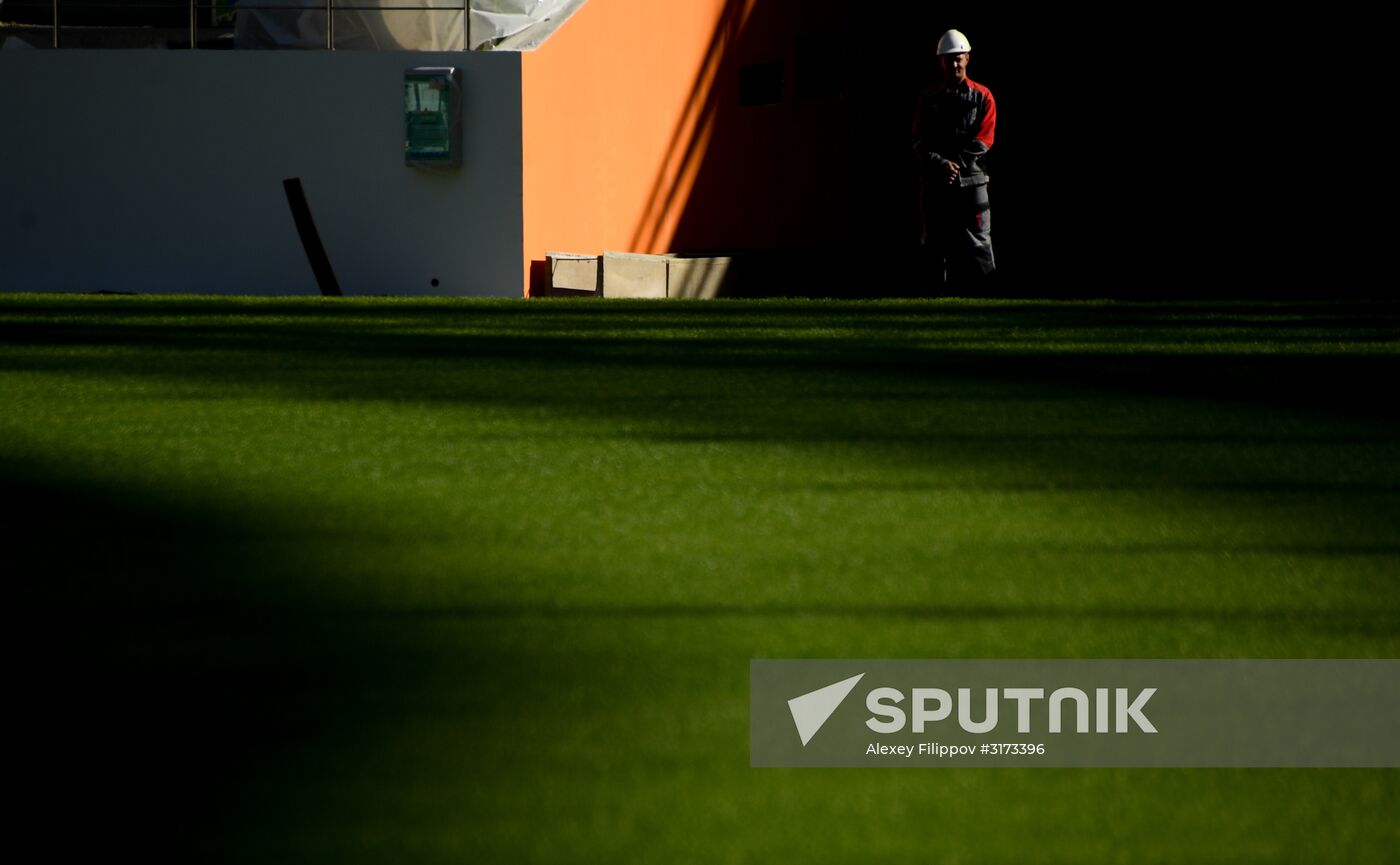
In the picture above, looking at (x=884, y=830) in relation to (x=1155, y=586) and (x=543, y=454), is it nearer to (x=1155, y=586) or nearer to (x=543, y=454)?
A: (x=1155, y=586)

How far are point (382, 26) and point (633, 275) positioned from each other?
8.27 feet

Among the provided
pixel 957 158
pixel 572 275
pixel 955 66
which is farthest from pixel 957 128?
pixel 572 275

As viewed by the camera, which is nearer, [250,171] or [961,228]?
[961,228]

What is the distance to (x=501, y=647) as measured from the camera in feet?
5.22

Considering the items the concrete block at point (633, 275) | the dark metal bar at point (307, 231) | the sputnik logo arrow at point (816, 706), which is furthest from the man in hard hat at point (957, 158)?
the sputnik logo arrow at point (816, 706)

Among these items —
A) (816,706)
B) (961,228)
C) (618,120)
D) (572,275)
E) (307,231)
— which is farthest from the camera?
(618,120)

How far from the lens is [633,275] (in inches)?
475

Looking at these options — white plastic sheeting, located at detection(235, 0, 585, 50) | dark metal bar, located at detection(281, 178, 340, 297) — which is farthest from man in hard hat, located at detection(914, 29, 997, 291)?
dark metal bar, located at detection(281, 178, 340, 297)

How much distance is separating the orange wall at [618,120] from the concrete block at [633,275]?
0.42m

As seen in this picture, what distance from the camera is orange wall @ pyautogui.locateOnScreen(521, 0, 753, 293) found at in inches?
A: 447

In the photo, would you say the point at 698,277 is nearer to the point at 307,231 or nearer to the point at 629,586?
the point at 307,231

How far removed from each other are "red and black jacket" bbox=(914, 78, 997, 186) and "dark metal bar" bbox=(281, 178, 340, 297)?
14.3 feet

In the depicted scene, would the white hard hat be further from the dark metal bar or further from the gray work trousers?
the dark metal bar

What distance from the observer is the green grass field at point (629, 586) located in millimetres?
1185
